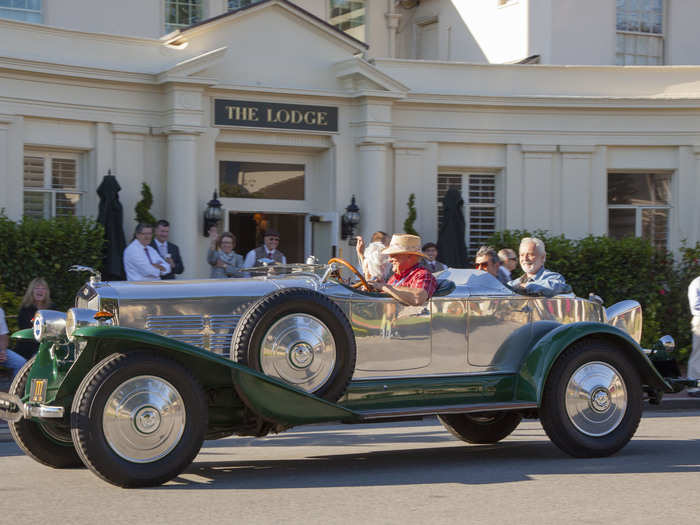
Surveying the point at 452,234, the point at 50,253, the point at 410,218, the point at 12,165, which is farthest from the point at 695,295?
the point at 12,165

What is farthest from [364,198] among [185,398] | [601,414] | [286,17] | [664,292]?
[185,398]

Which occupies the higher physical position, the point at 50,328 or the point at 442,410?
the point at 50,328

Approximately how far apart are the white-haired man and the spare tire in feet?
5.78

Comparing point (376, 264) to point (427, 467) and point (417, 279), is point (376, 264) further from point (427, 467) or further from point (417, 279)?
point (427, 467)

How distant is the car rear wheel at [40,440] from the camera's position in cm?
736

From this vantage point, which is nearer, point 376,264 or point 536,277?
point 536,277

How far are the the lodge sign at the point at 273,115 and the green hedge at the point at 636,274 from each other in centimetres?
400

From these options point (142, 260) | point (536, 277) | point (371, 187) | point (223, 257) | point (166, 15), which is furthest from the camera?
point (166, 15)

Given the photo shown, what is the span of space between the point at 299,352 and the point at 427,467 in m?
1.35

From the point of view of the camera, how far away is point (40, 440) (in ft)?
24.5

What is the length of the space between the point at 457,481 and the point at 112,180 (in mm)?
10409

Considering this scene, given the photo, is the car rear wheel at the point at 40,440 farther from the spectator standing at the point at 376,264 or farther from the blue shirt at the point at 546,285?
the blue shirt at the point at 546,285

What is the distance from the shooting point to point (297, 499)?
250 inches

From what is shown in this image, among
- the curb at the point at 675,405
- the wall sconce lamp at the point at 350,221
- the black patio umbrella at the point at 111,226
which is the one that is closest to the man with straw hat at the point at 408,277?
the curb at the point at 675,405
